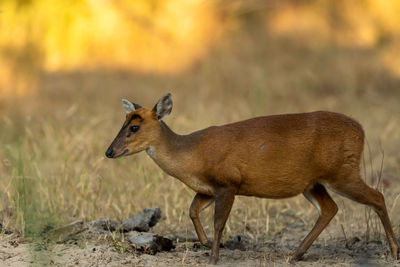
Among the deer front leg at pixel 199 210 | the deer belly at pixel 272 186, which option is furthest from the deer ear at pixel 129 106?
the deer belly at pixel 272 186

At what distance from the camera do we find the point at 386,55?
14711 millimetres

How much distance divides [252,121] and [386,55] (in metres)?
9.28

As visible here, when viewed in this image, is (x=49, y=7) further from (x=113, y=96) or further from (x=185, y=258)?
(x=185, y=258)

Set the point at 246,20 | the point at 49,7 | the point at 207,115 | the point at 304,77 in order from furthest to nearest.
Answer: the point at 246,20
the point at 49,7
the point at 304,77
the point at 207,115

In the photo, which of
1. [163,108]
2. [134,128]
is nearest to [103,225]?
[134,128]

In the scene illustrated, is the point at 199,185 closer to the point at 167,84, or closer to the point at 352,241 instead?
the point at 352,241

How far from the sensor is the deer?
19.3ft

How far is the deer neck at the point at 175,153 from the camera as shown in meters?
5.95


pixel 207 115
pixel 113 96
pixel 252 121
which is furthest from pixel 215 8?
pixel 252 121

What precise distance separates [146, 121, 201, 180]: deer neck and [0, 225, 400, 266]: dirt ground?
648 millimetres

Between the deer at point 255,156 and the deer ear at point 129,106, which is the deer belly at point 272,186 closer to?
the deer at point 255,156

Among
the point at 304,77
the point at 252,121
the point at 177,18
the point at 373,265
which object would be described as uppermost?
the point at 177,18

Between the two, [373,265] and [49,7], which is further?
[49,7]

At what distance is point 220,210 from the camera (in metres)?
→ 5.82
